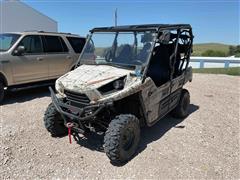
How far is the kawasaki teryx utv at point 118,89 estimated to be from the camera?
12.2 ft

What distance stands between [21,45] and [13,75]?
88 cm

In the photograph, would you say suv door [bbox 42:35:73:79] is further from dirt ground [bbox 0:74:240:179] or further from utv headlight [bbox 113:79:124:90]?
utv headlight [bbox 113:79:124:90]

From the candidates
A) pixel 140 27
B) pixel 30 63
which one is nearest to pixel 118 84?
pixel 140 27

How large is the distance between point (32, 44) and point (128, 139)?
16.0 ft

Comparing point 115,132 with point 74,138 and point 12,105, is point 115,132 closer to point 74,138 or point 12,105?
point 74,138

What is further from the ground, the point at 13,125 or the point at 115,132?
the point at 115,132

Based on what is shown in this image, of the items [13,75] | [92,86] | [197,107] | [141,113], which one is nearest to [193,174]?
[141,113]

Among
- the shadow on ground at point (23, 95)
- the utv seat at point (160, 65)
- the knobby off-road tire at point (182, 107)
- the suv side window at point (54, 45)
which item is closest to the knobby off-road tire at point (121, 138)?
the utv seat at point (160, 65)

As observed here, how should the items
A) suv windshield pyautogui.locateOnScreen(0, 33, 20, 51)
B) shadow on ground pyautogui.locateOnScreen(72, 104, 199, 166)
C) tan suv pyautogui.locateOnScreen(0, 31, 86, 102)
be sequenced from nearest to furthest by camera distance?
shadow on ground pyautogui.locateOnScreen(72, 104, 199, 166) < tan suv pyautogui.locateOnScreen(0, 31, 86, 102) < suv windshield pyautogui.locateOnScreen(0, 33, 20, 51)

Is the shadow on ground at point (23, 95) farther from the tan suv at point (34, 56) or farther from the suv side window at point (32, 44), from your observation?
the suv side window at point (32, 44)

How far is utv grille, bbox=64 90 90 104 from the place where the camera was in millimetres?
3817

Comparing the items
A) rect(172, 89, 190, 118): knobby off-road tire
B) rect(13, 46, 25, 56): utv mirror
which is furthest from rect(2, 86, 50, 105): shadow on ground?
rect(172, 89, 190, 118): knobby off-road tire

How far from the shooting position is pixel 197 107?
695 cm

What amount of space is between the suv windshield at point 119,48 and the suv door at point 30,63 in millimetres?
2699
